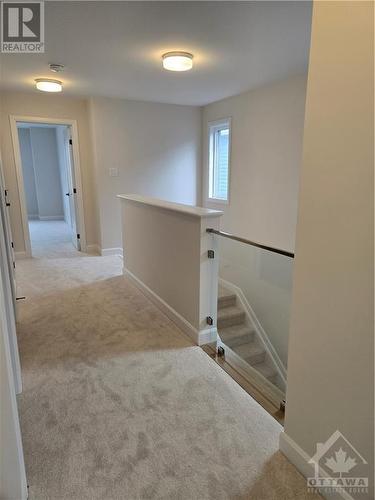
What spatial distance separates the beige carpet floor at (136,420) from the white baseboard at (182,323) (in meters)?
0.08

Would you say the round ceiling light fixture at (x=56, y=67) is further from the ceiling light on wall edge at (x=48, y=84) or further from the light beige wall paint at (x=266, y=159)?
the light beige wall paint at (x=266, y=159)

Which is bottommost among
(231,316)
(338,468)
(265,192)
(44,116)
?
(231,316)

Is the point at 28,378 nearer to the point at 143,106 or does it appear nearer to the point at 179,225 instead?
the point at 179,225

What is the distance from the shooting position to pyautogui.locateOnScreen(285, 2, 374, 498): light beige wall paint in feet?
3.53

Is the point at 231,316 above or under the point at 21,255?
under

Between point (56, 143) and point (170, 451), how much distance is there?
341 inches

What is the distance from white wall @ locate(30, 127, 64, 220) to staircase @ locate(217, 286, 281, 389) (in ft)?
23.4

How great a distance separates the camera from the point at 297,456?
153 cm

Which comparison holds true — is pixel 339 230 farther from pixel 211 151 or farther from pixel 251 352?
pixel 211 151

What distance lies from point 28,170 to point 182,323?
7794 millimetres

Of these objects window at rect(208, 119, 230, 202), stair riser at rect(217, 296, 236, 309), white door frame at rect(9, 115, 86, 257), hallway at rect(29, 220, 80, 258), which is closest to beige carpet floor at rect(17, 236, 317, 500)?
stair riser at rect(217, 296, 236, 309)

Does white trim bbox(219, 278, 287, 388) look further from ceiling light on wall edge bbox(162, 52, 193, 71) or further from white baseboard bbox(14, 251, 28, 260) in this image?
white baseboard bbox(14, 251, 28, 260)

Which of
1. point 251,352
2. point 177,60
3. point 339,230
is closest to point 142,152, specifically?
point 177,60

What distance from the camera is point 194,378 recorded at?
221 cm
